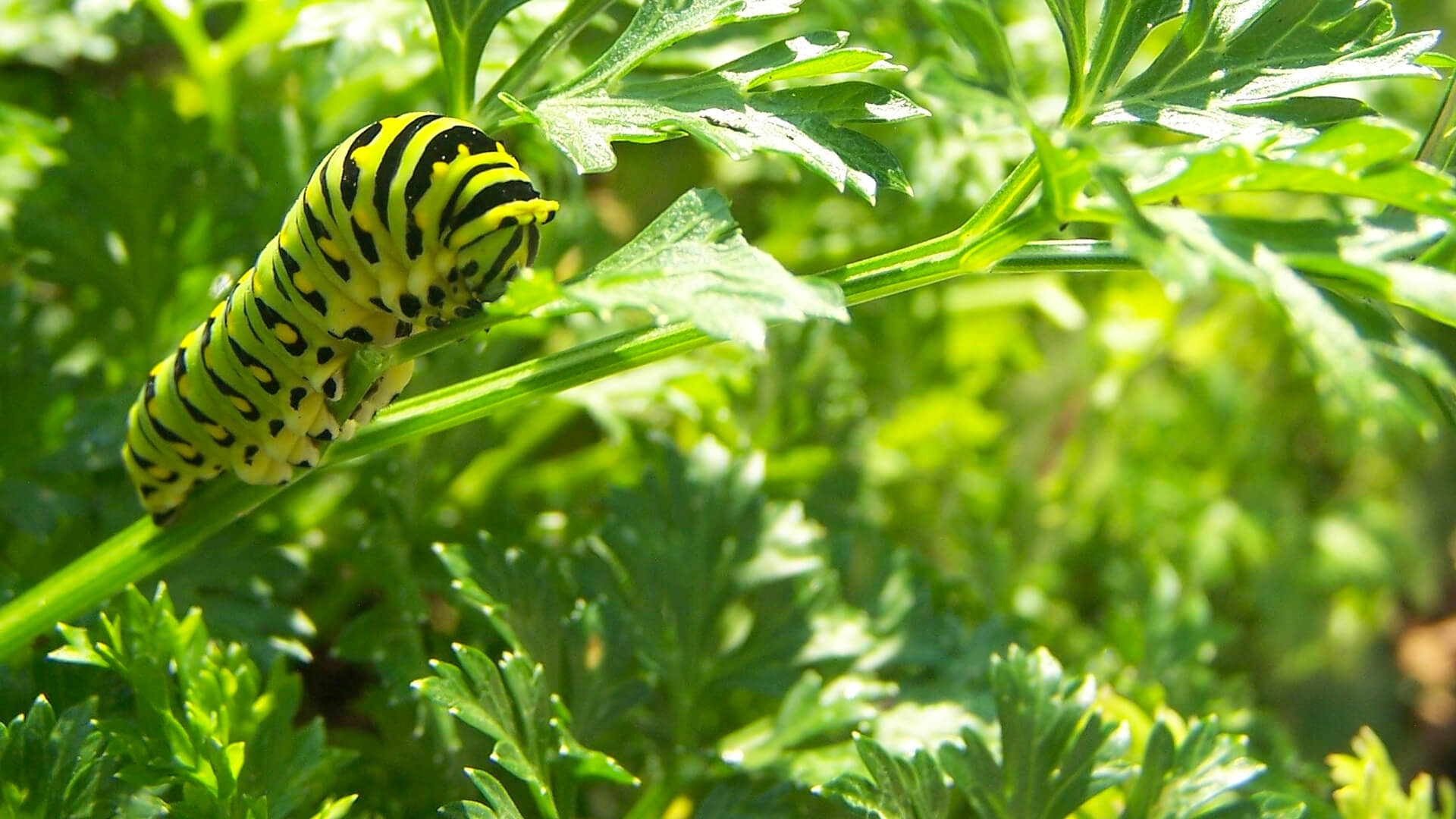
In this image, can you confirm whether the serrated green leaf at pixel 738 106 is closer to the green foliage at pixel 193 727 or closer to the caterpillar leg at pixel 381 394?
the caterpillar leg at pixel 381 394

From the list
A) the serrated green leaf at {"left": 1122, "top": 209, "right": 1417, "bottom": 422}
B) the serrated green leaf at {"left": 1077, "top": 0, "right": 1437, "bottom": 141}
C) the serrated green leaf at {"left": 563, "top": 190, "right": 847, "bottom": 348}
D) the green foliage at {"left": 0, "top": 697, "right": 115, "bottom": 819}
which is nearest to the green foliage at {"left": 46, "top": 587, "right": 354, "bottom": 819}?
the green foliage at {"left": 0, "top": 697, "right": 115, "bottom": 819}

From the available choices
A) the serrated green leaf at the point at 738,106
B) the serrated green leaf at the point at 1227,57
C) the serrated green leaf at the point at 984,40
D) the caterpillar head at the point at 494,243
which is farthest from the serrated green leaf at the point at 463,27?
the serrated green leaf at the point at 1227,57

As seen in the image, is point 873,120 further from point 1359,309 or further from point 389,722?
point 389,722

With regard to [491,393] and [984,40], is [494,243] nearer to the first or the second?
[491,393]

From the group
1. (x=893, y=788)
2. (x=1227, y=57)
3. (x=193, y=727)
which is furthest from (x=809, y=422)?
(x=193, y=727)

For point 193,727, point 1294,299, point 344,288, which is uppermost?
point 344,288

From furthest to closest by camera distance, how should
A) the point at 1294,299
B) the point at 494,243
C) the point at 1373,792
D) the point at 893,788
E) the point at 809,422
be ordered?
the point at 809,422 → the point at 1373,792 → the point at 893,788 → the point at 494,243 → the point at 1294,299
